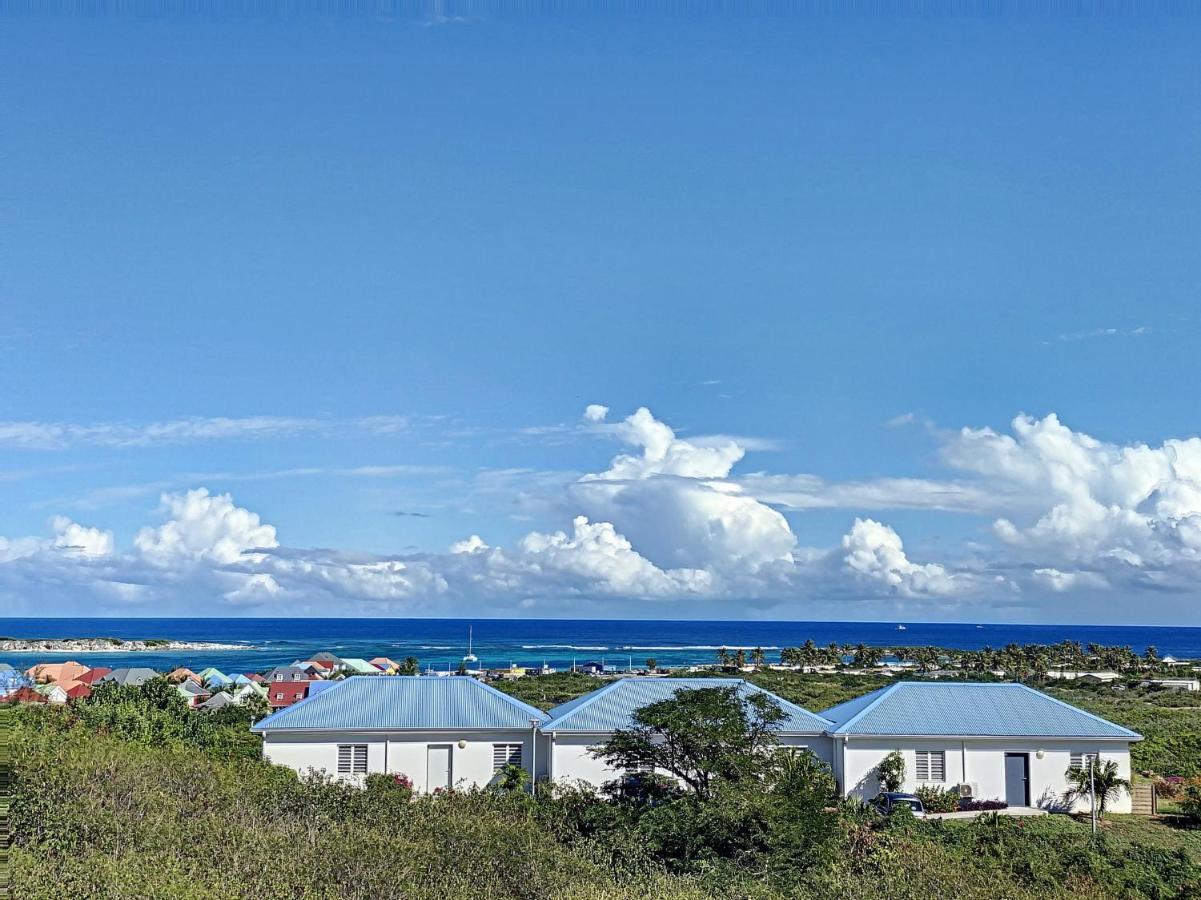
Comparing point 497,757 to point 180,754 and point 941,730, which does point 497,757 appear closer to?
point 180,754

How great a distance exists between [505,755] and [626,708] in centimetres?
356

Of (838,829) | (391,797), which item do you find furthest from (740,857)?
(391,797)

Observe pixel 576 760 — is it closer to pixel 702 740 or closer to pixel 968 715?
pixel 702 740

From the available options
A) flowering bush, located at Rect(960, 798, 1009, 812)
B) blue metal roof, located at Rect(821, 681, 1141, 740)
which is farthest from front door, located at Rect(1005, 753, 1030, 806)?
blue metal roof, located at Rect(821, 681, 1141, 740)

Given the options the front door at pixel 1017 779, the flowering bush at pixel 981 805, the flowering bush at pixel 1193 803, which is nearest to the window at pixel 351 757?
the flowering bush at pixel 981 805

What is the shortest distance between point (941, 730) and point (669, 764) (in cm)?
1020

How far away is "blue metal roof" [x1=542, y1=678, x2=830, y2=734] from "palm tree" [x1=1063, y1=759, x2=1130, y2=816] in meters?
6.80

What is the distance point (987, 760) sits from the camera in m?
31.7

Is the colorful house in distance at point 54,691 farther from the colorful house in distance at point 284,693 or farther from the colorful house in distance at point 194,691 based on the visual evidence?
the colorful house in distance at point 284,693

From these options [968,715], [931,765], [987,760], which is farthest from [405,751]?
[987,760]

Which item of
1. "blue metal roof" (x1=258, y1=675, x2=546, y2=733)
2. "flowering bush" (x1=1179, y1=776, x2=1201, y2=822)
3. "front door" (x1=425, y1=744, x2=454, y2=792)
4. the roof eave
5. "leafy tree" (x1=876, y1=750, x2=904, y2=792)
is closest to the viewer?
"flowering bush" (x1=1179, y1=776, x2=1201, y2=822)

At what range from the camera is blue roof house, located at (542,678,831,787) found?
30016 millimetres

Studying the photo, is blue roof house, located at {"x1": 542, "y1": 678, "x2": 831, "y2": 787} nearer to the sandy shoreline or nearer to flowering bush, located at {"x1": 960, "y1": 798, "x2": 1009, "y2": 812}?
flowering bush, located at {"x1": 960, "y1": 798, "x2": 1009, "y2": 812}

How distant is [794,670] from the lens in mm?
101938
